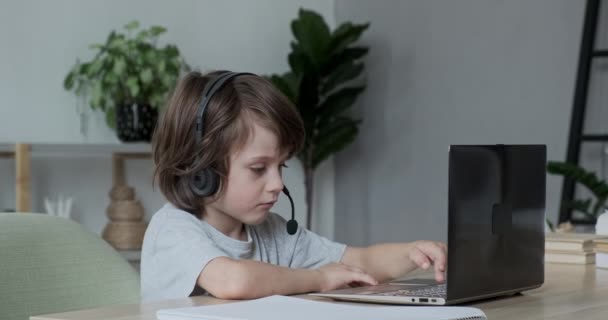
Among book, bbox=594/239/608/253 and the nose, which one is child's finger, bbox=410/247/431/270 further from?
book, bbox=594/239/608/253

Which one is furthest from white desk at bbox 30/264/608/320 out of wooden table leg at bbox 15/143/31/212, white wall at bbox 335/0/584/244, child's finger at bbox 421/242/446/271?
white wall at bbox 335/0/584/244

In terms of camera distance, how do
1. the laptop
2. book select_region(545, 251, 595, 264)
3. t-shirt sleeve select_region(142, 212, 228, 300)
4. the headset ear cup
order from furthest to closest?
book select_region(545, 251, 595, 264) → the headset ear cup → t-shirt sleeve select_region(142, 212, 228, 300) → the laptop

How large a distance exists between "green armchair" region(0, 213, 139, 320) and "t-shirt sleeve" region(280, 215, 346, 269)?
11.1 inches

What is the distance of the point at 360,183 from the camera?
4816mm

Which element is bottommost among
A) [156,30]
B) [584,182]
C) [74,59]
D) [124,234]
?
[124,234]

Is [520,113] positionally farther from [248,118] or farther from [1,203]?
[248,118]

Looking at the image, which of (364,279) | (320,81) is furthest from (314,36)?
(364,279)

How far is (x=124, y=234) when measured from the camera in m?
3.84

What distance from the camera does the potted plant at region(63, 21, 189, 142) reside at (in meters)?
3.82

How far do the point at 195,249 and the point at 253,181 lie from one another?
6.5 inches

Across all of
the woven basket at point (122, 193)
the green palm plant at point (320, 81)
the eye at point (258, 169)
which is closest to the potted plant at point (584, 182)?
the green palm plant at point (320, 81)

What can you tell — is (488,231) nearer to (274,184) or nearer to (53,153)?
(274,184)

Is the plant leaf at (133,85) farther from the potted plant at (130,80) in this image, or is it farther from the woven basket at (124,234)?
the woven basket at (124,234)

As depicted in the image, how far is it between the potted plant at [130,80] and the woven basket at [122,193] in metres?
0.20
